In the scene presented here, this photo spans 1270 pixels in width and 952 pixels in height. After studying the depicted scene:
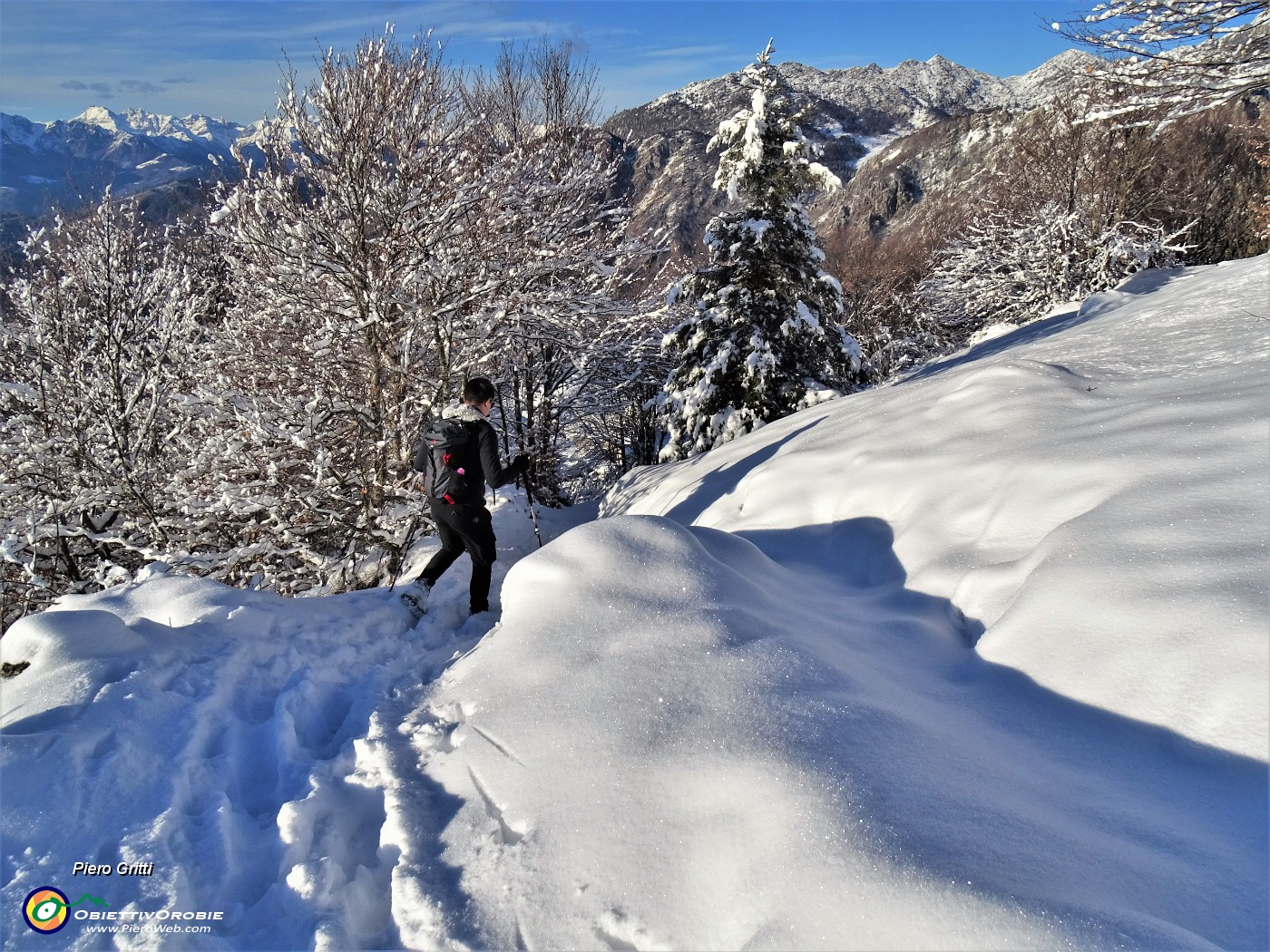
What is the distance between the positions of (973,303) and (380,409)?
18521 millimetres

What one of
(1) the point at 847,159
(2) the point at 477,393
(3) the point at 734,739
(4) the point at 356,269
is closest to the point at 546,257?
(4) the point at 356,269

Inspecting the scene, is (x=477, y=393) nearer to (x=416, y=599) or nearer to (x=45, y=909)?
(x=416, y=599)

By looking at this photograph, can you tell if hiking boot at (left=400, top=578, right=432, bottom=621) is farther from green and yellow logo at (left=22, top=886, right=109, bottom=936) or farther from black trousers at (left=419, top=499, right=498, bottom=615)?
green and yellow logo at (left=22, top=886, right=109, bottom=936)

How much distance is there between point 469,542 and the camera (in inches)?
187

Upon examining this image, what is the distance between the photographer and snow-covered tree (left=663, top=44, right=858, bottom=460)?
11070 millimetres

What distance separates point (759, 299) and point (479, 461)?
27.2 feet

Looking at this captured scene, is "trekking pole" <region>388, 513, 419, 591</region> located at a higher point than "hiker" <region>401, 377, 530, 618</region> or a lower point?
lower

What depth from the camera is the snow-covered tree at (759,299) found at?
11.1 metres

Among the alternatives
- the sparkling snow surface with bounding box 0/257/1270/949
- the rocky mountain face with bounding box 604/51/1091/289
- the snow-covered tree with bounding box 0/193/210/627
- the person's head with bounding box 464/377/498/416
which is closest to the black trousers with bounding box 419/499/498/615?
the sparkling snow surface with bounding box 0/257/1270/949

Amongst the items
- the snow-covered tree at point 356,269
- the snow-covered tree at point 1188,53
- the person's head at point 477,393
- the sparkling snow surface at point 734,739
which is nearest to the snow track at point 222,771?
the sparkling snow surface at point 734,739

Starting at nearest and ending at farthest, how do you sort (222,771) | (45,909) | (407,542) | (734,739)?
(45,909)
(734,739)
(222,771)
(407,542)

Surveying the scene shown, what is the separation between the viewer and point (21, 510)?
8.69 m

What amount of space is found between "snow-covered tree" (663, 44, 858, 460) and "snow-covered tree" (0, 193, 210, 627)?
8.07 meters

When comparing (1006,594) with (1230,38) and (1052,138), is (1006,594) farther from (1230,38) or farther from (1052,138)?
(1052,138)
